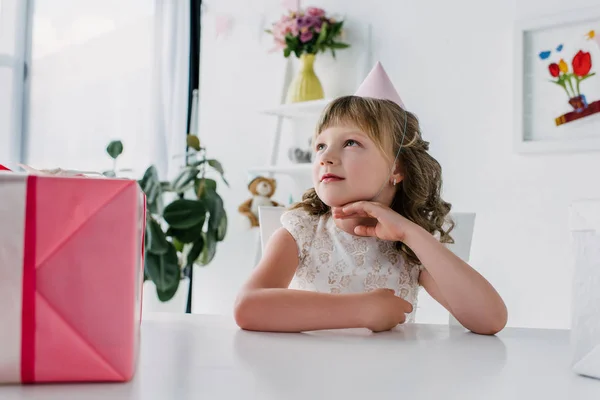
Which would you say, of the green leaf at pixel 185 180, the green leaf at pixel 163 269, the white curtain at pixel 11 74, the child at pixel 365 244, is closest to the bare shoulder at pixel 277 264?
the child at pixel 365 244

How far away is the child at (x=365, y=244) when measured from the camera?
832mm

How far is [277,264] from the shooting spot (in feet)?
3.55

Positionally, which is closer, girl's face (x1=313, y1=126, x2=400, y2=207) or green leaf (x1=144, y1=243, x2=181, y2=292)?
girl's face (x1=313, y1=126, x2=400, y2=207)

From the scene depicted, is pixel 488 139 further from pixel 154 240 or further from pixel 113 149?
pixel 113 149

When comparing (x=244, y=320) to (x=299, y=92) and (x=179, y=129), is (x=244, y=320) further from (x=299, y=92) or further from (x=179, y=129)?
(x=179, y=129)

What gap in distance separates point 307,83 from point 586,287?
237cm

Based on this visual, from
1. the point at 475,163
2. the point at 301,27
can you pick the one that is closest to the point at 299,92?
the point at 301,27

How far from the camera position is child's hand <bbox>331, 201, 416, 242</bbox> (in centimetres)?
101

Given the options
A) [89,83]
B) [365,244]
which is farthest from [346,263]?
[89,83]

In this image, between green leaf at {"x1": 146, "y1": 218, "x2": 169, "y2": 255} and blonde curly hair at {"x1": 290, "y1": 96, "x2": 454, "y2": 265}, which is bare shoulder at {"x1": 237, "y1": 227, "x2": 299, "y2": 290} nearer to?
blonde curly hair at {"x1": 290, "y1": 96, "x2": 454, "y2": 265}

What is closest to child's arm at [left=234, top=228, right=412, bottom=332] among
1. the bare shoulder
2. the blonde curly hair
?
the bare shoulder

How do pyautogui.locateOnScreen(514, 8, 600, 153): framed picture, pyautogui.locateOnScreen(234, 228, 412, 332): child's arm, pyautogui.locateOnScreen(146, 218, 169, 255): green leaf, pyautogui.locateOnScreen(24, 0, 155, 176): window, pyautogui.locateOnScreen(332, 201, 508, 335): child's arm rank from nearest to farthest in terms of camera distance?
pyautogui.locateOnScreen(234, 228, 412, 332): child's arm
pyautogui.locateOnScreen(332, 201, 508, 335): child's arm
pyautogui.locateOnScreen(514, 8, 600, 153): framed picture
pyautogui.locateOnScreen(146, 218, 169, 255): green leaf
pyautogui.locateOnScreen(24, 0, 155, 176): window

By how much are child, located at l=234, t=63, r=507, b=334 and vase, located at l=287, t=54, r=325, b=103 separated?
1.58 meters

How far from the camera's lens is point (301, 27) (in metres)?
2.75
